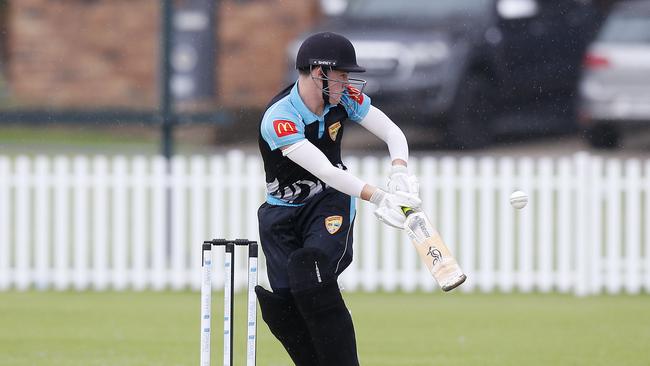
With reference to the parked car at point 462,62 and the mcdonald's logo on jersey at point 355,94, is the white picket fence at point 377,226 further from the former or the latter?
the mcdonald's logo on jersey at point 355,94

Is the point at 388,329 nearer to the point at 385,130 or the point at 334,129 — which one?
the point at 385,130

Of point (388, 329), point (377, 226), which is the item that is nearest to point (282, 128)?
point (388, 329)

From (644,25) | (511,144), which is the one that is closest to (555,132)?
(511,144)

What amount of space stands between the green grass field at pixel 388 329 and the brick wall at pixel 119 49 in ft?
28.1

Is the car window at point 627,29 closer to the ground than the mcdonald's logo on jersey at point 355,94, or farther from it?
farther from it

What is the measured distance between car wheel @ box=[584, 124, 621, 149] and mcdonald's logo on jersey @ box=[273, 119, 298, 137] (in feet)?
32.7

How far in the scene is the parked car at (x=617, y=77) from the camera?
586 inches

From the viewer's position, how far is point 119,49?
19672 mm

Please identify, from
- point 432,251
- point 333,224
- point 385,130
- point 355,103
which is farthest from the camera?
point 385,130

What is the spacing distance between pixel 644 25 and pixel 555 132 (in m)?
1.52

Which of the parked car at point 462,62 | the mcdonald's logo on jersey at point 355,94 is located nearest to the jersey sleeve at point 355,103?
the mcdonald's logo on jersey at point 355,94

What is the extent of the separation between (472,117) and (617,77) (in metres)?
1.95

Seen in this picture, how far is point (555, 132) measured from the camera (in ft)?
51.2

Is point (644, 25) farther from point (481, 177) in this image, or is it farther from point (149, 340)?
point (149, 340)
